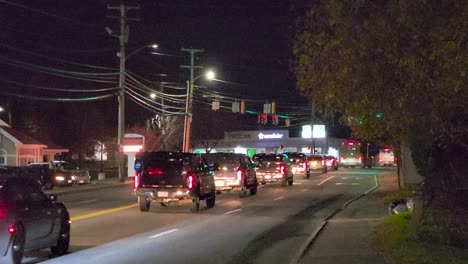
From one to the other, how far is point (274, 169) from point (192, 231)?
73.0ft

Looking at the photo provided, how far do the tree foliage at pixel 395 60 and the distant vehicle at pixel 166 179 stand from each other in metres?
10.3

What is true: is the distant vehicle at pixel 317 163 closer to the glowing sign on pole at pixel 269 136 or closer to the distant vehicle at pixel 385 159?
the distant vehicle at pixel 385 159

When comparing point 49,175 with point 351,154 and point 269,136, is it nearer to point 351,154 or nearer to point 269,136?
point 351,154

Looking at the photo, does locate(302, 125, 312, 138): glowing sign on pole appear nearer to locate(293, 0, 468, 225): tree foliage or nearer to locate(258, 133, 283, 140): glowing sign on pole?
locate(258, 133, 283, 140): glowing sign on pole

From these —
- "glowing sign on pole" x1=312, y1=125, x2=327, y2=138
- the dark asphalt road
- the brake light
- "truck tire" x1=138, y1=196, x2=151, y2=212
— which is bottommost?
the dark asphalt road

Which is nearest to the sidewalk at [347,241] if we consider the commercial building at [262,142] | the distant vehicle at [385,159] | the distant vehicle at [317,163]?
the distant vehicle at [317,163]

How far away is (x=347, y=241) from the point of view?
14.1m

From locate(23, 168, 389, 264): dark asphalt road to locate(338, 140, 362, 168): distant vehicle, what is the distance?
61960 mm

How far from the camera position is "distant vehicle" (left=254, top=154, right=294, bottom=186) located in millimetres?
39188

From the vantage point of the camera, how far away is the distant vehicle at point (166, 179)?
22.6 meters

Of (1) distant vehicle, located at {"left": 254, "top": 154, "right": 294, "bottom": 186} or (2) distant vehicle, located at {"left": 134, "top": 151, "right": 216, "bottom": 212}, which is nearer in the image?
(2) distant vehicle, located at {"left": 134, "top": 151, "right": 216, "bottom": 212}

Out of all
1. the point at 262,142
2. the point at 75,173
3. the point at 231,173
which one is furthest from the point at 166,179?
the point at 262,142

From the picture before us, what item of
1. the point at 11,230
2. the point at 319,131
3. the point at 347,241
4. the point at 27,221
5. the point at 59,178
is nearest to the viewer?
the point at 11,230

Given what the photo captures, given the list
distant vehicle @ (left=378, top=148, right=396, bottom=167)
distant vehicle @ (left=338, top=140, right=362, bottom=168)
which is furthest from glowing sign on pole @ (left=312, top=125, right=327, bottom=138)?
distant vehicle @ (left=338, top=140, right=362, bottom=168)
